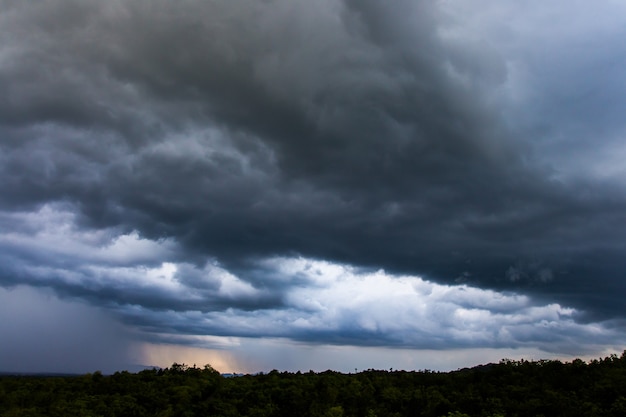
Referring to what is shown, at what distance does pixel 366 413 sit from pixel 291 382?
61.5 feet

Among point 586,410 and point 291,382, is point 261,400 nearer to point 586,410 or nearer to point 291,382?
point 291,382

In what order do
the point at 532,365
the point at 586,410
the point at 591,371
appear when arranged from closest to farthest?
the point at 586,410
the point at 591,371
the point at 532,365

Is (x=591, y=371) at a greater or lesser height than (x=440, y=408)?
greater

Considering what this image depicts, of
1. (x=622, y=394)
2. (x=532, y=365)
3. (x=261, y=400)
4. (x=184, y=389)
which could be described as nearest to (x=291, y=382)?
(x=261, y=400)

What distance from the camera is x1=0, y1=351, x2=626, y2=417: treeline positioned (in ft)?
177

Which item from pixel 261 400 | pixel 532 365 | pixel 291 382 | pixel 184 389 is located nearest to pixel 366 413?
pixel 261 400

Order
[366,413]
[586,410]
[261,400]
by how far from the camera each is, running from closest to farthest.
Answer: [586,410]
[366,413]
[261,400]

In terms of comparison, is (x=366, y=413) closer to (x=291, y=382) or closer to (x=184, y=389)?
(x=291, y=382)

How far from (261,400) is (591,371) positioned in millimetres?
44830

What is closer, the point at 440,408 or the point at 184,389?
the point at 440,408

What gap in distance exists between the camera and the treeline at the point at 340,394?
5400cm

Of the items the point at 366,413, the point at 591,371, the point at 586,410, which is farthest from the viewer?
the point at 591,371

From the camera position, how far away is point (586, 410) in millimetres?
51594

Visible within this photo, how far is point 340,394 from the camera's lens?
6278cm
